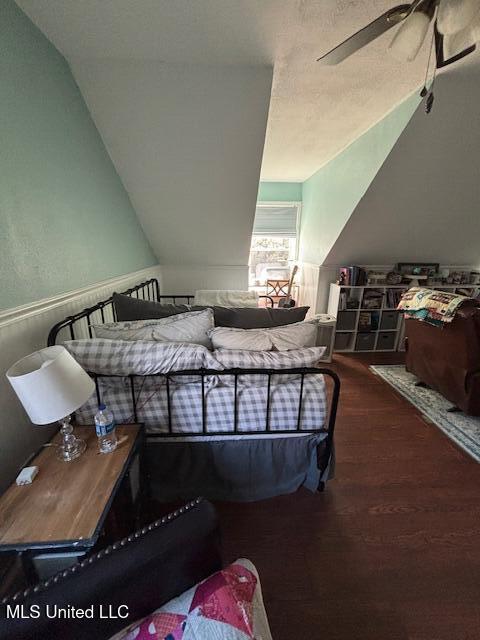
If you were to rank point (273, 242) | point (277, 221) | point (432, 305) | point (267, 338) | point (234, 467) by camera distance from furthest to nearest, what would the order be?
point (273, 242) < point (277, 221) < point (432, 305) < point (267, 338) < point (234, 467)

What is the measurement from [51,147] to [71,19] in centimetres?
54

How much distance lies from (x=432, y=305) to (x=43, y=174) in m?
2.69

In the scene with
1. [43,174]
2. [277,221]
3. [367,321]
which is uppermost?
[277,221]

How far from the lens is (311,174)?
12.6 ft

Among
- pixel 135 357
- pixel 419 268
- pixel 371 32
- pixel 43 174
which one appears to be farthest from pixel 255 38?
pixel 419 268

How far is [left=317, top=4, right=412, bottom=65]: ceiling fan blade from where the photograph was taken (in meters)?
0.90

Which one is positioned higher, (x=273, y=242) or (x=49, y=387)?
(x=273, y=242)

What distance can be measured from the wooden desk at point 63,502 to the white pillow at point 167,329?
616 mm

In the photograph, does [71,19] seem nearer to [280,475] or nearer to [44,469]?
[44,469]

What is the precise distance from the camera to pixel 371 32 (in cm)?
99

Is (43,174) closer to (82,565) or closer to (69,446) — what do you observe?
(69,446)

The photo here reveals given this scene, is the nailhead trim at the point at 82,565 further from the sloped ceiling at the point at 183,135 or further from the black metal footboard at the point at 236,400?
the sloped ceiling at the point at 183,135

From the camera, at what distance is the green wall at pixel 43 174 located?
1062 millimetres

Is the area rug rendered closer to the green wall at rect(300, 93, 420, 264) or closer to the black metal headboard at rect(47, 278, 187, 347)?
the green wall at rect(300, 93, 420, 264)
